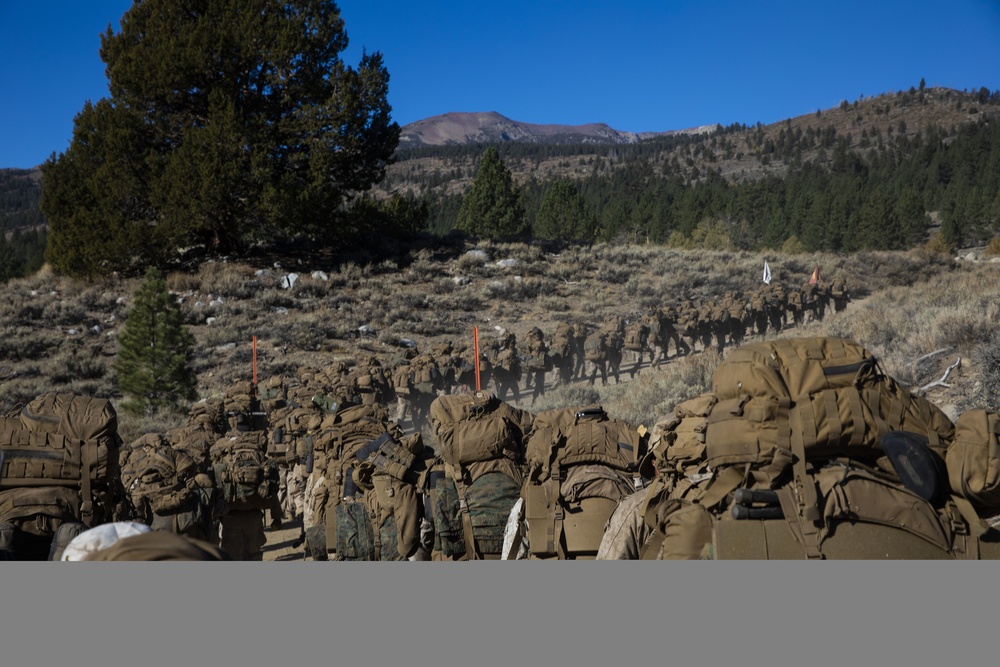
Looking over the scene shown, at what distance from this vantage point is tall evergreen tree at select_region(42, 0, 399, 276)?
35.3 m

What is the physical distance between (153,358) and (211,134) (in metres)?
14.8

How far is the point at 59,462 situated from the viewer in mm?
5809

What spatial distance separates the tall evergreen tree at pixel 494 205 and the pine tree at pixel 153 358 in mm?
31166

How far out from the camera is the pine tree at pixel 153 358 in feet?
73.9

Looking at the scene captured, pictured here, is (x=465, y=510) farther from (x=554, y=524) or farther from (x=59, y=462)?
(x=59, y=462)

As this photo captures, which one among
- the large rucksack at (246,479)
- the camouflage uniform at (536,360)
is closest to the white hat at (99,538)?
the large rucksack at (246,479)

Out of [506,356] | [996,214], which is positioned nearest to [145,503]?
[506,356]

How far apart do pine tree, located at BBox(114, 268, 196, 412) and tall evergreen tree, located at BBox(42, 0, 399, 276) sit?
11979 mm

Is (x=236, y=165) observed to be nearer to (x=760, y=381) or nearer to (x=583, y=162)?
(x=760, y=381)

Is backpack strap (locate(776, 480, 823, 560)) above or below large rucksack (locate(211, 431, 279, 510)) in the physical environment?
above

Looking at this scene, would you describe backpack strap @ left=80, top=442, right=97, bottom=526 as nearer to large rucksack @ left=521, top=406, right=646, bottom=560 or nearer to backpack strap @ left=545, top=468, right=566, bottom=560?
large rucksack @ left=521, top=406, right=646, bottom=560

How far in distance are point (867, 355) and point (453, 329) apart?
27.0 metres

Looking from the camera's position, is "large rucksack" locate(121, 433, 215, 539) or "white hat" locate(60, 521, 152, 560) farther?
"large rucksack" locate(121, 433, 215, 539)

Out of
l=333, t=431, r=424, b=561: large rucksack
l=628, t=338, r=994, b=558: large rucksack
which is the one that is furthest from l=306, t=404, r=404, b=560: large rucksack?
l=628, t=338, r=994, b=558: large rucksack
